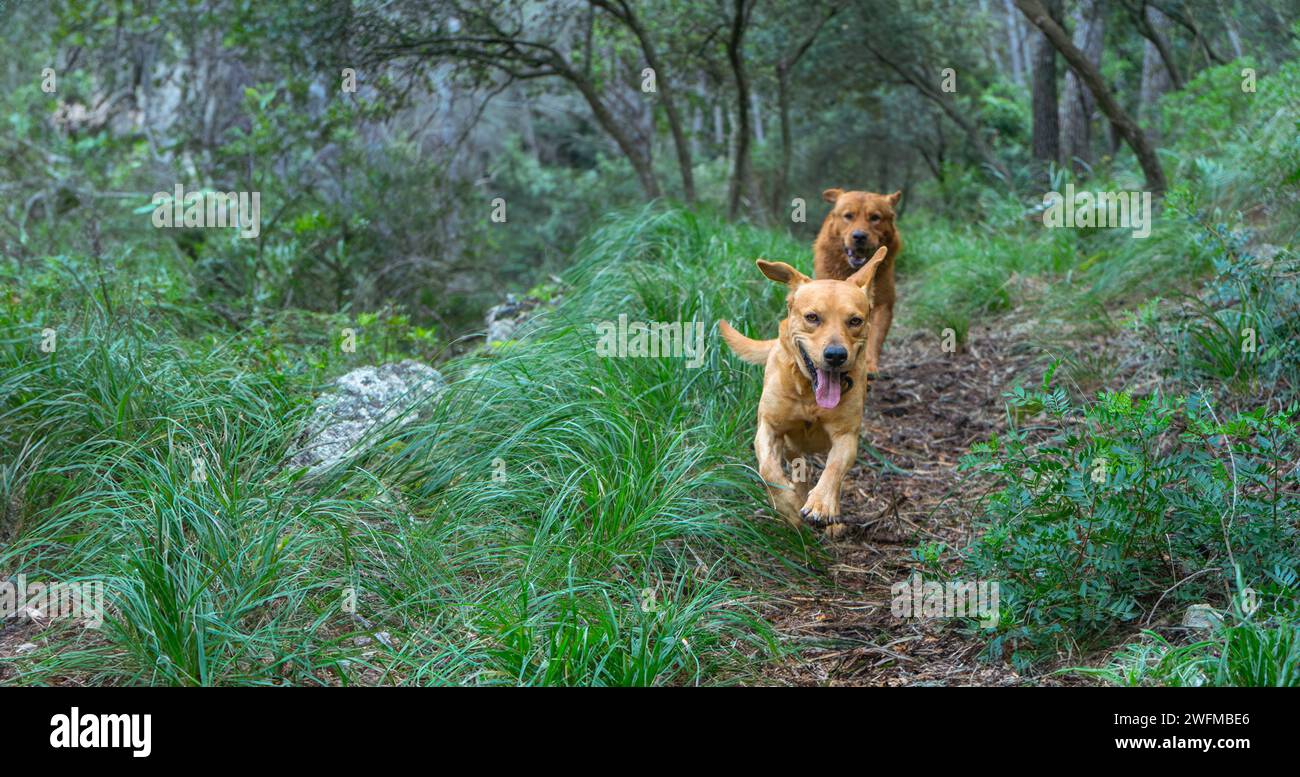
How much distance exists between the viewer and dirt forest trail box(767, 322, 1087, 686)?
4.07 metres

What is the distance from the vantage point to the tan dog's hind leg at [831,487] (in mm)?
4797

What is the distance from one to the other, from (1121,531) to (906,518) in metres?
1.87

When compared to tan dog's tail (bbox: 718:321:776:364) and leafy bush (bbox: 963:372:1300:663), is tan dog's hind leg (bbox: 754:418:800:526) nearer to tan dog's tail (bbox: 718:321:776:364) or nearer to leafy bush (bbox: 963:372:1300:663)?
tan dog's tail (bbox: 718:321:776:364)

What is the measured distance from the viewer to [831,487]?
→ 16.1ft

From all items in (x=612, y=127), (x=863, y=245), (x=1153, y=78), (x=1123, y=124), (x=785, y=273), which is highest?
(x=1153, y=78)

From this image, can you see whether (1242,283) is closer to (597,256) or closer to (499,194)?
(597,256)

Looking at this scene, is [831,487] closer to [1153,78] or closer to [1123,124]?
[1123,124]

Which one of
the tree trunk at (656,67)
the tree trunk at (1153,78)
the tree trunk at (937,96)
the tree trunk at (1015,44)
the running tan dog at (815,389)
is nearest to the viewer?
the running tan dog at (815,389)

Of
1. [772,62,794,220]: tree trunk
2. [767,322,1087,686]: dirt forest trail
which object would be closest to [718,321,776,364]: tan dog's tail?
[767,322,1087,686]: dirt forest trail

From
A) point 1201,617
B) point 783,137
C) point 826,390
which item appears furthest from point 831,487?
point 783,137

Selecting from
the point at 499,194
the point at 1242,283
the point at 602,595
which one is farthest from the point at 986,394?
the point at 499,194

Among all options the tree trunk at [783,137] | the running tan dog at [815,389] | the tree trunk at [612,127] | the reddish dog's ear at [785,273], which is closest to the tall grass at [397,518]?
the running tan dog at [815,389]

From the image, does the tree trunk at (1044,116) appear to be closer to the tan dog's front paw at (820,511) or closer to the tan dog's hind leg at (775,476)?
the tan dog's hind leg at (775,476)

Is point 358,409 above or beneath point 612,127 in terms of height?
beneath
